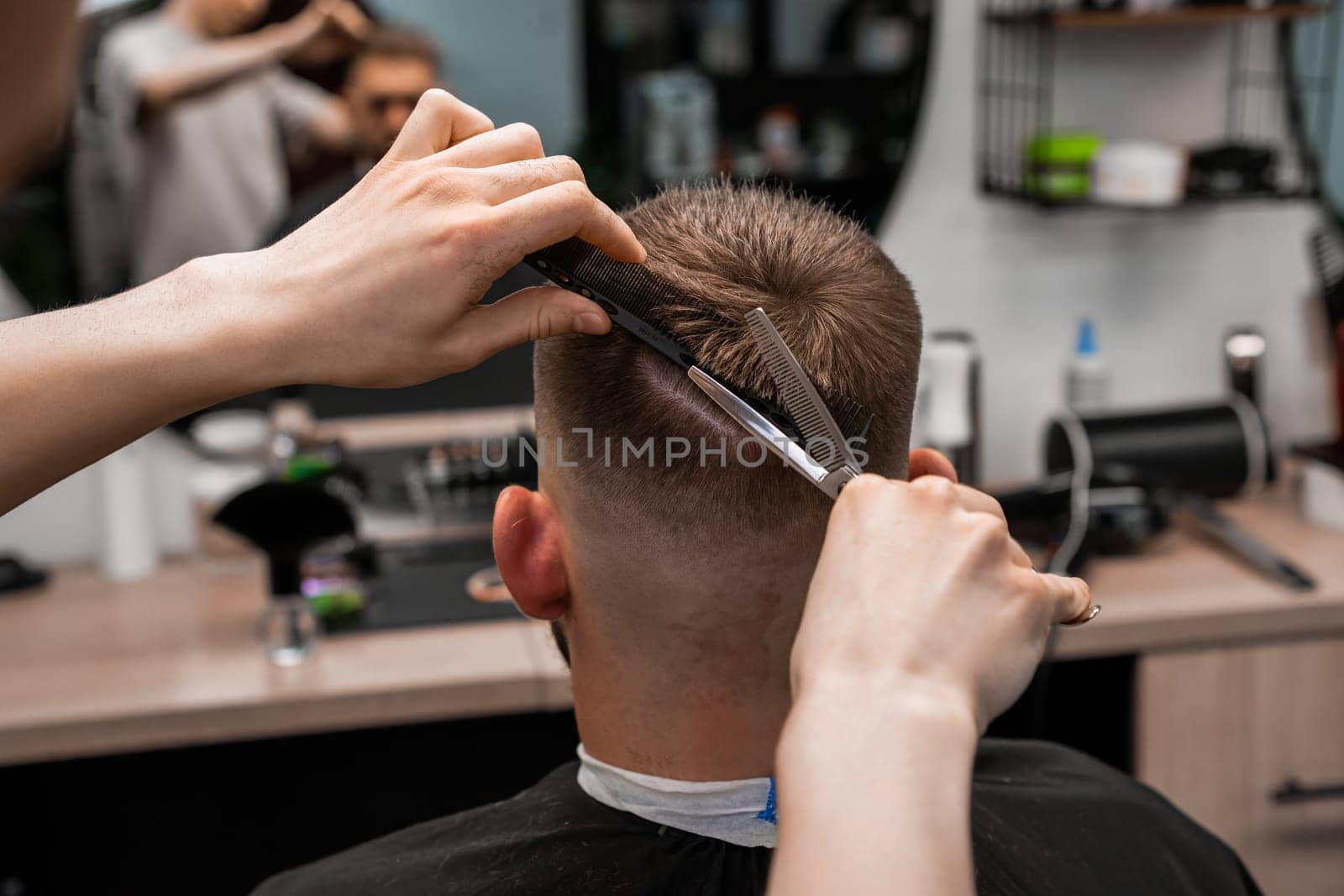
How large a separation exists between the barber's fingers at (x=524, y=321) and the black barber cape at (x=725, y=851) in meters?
0.50

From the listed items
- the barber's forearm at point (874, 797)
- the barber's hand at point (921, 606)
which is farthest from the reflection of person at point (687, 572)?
the barber's forearm at point (874, 797)

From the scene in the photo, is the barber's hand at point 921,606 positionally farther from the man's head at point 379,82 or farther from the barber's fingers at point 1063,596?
the man's head at point 379,82

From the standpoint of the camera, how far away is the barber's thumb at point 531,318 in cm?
96

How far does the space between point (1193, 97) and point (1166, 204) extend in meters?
0.39

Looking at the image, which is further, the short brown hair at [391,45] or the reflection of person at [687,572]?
the short brown hair at [391,45]

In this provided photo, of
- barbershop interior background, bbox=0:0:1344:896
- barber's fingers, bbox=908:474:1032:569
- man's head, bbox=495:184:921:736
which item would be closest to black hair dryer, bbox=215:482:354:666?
barbershop interior background, bbox=0:0:1344:896

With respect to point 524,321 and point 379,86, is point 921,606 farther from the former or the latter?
point 379,86

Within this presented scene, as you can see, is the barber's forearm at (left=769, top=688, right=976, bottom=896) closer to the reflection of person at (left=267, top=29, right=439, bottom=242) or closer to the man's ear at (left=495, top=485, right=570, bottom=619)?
the man's ear at (left=495, top=485, right=570, bottom=619)

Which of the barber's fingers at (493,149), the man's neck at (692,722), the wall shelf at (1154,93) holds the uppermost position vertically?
the wall shelf at (1154,93)

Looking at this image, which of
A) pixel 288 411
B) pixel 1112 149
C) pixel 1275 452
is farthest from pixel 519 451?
pixel 1275 452

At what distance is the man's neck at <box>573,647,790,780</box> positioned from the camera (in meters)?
1.15

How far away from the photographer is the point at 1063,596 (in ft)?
2.67

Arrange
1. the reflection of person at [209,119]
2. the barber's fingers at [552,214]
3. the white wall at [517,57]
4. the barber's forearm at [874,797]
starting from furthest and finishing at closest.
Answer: the white wall at [517,57] → the reflection of person at [209,119] → the barber's fingers at [552,214] → the barber's forearm at [874,797]

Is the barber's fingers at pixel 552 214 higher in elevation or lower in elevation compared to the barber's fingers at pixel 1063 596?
higher
